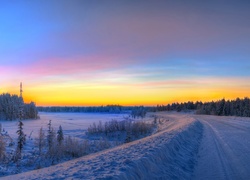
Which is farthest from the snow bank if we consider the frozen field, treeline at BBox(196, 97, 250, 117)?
treeline at BBox(196, 97, 250, 117)

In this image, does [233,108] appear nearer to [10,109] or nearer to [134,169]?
[10,109]

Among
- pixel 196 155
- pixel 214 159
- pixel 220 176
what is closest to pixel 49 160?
pixel 196 155

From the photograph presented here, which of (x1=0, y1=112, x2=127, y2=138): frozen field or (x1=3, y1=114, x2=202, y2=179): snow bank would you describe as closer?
(x1=3, y1=114, x2=202, y2=179): snow bank

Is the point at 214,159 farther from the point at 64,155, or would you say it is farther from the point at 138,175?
the point at 64,155

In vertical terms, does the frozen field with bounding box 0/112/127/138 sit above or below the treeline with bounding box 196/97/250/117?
below

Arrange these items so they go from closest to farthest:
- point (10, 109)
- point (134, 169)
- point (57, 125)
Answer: point (134, 169)
point (57, 125)
point (10, 109)

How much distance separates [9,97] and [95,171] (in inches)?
3448

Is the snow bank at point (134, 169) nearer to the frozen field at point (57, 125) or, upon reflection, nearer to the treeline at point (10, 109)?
the frozen field at point (57, 125)

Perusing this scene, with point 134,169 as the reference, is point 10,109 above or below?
above

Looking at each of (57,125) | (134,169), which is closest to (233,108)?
(57,125)

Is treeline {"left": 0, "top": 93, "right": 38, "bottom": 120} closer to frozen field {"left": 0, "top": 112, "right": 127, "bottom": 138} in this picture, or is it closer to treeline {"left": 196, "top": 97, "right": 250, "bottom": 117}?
frozen field {"left": 0, "top": 112, "right": 127, "bottom": 138}

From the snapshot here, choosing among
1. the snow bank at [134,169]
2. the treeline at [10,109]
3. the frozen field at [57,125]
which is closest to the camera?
the snow bank at [134,169]

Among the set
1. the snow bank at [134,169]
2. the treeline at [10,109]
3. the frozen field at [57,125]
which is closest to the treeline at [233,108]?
the frozen field at [57,125]

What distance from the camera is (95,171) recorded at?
867 centimetres
